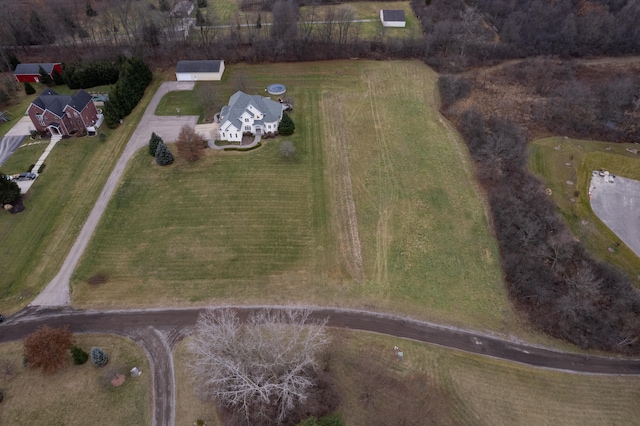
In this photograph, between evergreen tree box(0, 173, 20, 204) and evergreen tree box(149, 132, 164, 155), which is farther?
evergreen tree box(149, 132, 164, 155)

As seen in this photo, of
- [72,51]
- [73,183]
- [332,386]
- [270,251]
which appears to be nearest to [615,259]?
[332,386]

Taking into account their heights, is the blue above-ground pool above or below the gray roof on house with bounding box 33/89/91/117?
below

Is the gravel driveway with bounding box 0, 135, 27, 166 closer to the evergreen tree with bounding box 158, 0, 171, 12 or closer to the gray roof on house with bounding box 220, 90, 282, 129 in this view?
the gray roof on house with bounding box 220, 90, 282, 129

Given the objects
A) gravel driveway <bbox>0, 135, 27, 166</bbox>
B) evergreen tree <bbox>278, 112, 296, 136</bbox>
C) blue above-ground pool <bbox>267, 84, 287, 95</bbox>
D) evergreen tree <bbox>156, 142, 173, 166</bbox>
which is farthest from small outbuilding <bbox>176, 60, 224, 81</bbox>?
gravel driveway <bbox>0, 135, 27, 166</bbox>

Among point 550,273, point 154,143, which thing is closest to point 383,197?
point 550,273

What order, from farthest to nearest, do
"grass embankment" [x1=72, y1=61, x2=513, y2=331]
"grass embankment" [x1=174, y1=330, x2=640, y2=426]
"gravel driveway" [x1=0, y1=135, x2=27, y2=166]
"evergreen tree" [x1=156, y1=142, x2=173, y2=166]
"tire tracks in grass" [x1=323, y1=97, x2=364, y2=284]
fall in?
"gravel driveway" [x1=0, y1=135, x2=27, y2=166] → "evergreen tree" [x1=156, y1=142, x2=173, y2=166] → "tire tracks in grass" [x1=323, y1=97, x2=364, y2=284] → "grass embankment" [x1=72, y1=61, x2=513, y2=331] → "grass embankment" [x1=174, y1=330, x2=640, y2=426]

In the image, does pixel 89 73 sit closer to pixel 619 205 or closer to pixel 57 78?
pixel 57 78
